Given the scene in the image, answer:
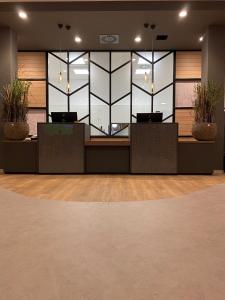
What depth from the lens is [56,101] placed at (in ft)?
26.7

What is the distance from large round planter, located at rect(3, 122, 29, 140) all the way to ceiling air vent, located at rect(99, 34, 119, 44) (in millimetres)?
2676

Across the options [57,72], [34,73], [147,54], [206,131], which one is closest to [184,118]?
[147,54]

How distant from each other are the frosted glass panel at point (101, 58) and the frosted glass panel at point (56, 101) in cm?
126

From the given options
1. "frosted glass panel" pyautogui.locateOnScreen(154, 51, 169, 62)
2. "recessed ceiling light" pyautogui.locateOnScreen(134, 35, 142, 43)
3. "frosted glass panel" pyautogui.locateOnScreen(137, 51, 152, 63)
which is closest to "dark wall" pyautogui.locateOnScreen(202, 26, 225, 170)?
"recessed ceiling light" pyautogui.locateOnScreen(134, 35, 142, 43)

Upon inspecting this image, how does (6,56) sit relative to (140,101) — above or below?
above

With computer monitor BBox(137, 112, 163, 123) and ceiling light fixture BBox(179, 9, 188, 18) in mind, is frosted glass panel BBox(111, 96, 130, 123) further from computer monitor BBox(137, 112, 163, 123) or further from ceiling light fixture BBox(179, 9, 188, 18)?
ceiling light fixture BBox(179, 9, 188, 18)

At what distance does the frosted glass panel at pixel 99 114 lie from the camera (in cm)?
815

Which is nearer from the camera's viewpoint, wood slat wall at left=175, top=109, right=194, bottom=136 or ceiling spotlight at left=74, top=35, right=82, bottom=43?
ceiling spotlight at left=74, top=35, right=82, bottom=43

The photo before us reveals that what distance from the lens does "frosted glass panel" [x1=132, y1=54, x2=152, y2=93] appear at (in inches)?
316

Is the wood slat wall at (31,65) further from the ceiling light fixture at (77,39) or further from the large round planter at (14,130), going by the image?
the large round planter at (14,130)

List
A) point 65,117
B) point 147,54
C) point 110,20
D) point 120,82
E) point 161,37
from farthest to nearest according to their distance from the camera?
point 120,82 → point 147,54 → point 161,37 → point 65,117 → point 110,20

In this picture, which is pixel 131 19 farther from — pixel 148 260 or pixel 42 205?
pixel 148 260

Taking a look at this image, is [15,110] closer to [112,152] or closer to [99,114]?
[112,152]

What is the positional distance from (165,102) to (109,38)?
2267 millimetres
